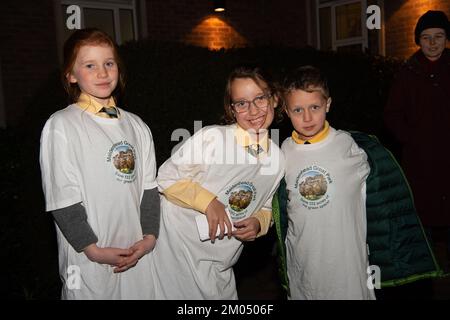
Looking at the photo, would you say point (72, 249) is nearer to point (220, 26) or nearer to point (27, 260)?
point (27, 260)

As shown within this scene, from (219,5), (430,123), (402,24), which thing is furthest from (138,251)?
(402,24)

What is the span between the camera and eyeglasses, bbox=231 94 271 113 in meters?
2.54

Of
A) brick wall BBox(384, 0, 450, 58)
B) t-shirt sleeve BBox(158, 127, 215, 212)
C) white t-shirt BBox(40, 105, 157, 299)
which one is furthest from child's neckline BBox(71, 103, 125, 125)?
brick wall BBox(384, 0, 450, 58)

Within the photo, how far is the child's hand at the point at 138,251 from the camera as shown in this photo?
86.6 inches

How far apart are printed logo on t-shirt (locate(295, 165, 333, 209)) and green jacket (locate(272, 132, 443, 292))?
265 millimetres

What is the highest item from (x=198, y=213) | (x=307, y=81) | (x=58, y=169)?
(x=307, y=81)

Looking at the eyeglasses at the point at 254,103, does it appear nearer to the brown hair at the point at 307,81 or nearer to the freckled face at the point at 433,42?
the brown hair at the point at 307,81

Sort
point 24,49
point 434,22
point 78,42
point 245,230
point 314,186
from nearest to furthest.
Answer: point 78,42, point 245,230, point 314,186, point 434,22, point 24,49

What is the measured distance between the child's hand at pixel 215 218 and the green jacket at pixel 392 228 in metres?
0.85

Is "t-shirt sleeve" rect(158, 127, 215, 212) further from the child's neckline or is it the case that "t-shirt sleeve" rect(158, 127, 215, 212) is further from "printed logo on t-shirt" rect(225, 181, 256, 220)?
the child's neckline

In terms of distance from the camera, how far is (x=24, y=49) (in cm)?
710

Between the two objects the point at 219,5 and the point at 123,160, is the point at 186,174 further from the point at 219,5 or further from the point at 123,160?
the point at 219,5

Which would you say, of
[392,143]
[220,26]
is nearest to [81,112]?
[392,143]

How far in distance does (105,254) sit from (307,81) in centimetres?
144
